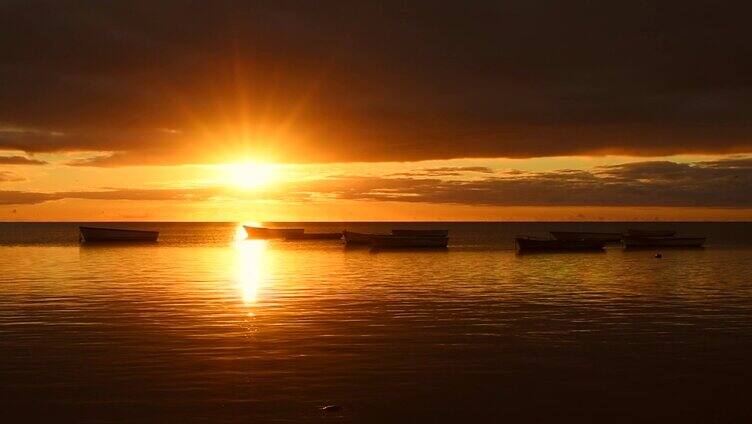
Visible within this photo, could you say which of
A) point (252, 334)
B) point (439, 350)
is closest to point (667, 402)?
point (439, 350)

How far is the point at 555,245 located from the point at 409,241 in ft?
78.5

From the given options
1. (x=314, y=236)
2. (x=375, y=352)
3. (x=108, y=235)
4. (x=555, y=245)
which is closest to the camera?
(x=375, y=352)

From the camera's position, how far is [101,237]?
481 ft

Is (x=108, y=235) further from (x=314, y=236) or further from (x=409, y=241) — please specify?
(x=409, y=241)

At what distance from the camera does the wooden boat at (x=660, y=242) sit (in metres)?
121

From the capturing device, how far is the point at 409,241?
12169cm

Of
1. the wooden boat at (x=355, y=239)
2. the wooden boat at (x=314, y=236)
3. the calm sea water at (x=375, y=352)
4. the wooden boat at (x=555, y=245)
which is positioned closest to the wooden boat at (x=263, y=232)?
the wooden boat at (x=314, y=236)

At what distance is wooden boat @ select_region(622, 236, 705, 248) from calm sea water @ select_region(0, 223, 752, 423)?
7116 cm

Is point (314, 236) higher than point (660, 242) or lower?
higher

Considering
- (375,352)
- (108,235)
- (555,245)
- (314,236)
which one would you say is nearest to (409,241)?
(555,245)

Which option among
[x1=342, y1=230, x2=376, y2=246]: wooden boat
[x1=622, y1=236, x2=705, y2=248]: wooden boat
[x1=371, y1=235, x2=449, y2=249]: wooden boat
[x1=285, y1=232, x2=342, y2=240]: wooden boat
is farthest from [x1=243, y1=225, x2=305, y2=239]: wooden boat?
[x1=622, y1=236, x2=705, y2=248]: wooden boat

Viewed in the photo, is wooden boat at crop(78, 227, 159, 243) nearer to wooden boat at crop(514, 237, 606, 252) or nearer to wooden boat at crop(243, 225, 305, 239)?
Result: wooden boat at crop(243, 225, 305, 239)

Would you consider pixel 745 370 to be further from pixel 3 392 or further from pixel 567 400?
pixel 3 392

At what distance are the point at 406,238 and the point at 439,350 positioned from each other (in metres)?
95.5
